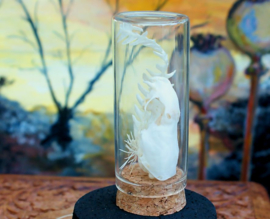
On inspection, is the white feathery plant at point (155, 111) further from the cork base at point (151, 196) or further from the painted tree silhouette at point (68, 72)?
the painted tree silhouette at point (68, 72)

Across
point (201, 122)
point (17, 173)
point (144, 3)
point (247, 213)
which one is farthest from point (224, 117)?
point (17, 173)

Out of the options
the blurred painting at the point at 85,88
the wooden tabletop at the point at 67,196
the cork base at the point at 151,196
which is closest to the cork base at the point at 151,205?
the cork base at the point at 151,196

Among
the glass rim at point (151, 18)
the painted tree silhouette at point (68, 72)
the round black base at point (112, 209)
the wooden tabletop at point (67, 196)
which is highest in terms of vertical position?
the glass rim at point (151, 18)

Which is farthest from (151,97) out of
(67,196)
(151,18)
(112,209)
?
(67,196)

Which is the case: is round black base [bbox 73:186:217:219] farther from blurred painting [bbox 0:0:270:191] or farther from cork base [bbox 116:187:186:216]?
blurred painting [bbox 0:0:270:191]

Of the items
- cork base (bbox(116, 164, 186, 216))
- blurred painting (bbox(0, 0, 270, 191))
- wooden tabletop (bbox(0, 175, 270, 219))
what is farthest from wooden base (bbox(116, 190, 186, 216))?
blurred painting (bbox(0, 0, 270, 191))

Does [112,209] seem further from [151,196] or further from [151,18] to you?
[151,18]
